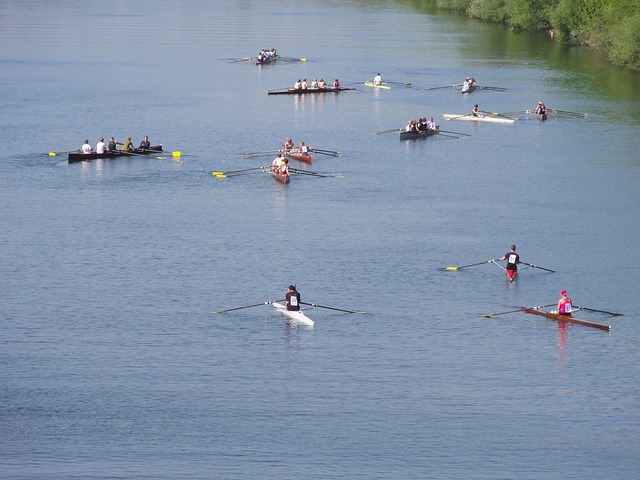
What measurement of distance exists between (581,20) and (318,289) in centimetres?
6217

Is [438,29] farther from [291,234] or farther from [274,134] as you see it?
[291,234]

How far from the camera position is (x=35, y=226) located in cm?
4147

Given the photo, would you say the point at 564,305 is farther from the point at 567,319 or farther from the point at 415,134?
the point at 415,134

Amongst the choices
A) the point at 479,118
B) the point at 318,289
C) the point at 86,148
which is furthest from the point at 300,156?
the point at 318,289

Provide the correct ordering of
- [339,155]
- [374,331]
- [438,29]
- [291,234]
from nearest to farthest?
[374,331] → [291,234] → [339,155] → [438,29]

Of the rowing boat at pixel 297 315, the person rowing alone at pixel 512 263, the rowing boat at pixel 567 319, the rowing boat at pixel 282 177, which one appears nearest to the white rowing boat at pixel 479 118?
the rowing boat at pixel 282 177

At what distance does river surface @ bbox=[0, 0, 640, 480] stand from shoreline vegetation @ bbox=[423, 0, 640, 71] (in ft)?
31.7

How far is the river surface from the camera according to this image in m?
26.1

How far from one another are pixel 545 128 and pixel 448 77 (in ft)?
58.6

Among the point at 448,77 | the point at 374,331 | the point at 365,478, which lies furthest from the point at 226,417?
the point at 448,77

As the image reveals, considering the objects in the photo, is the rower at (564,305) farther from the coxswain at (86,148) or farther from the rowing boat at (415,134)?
the rowing boat at (415,134)

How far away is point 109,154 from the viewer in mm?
51469

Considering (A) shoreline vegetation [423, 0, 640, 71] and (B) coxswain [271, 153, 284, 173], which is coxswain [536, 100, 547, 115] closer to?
(A) shoreline vegetation [423, 0, 640, 71]

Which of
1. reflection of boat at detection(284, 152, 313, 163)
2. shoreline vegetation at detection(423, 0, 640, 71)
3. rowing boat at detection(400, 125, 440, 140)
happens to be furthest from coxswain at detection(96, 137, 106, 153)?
shoreline vegetation at detection(423, 0, 640, 71)
